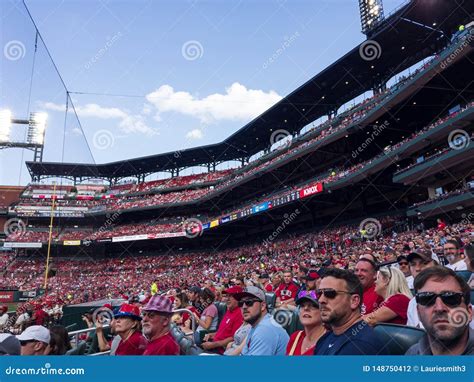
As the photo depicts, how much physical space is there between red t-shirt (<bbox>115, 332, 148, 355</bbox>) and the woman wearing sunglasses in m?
2.24

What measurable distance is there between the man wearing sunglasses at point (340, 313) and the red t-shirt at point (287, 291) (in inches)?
182

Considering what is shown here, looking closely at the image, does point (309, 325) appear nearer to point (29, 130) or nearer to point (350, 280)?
point (350, 280)

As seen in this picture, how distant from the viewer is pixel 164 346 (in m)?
3.15

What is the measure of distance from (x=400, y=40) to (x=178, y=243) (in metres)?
30.7

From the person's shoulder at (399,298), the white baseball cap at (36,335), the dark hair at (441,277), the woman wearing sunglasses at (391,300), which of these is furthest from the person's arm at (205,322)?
the dark hair at (441,277)

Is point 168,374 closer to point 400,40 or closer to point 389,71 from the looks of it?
point 400,40

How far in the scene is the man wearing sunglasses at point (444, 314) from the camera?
6.76 feet

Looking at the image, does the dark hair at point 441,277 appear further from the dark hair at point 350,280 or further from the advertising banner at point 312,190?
the advertising banner at point 312,190

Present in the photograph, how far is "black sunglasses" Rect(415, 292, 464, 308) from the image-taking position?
2.13 meters

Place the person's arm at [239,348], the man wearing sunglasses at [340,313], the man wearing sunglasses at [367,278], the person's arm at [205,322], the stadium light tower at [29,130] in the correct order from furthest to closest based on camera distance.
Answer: the stadium light tower at [29,130], the person's arm at [205,322], the man wearing sunglasses at [367,278], the person's arm at [239,348], the man wearing sunglasses at [340,313]

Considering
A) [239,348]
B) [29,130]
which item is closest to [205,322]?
[239,348]

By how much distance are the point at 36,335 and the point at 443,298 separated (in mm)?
3593

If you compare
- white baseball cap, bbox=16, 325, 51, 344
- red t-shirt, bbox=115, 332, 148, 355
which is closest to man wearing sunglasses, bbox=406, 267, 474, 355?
red t-shirt, bbox=115, 332, 148, 355

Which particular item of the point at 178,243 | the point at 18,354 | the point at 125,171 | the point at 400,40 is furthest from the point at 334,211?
the point at 125,171
